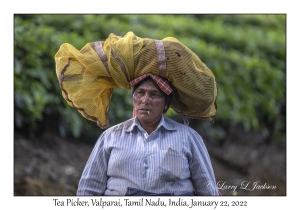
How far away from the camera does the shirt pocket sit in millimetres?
3826

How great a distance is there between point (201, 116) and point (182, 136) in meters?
0.37

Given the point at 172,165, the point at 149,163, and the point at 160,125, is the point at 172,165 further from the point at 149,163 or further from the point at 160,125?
the point at 160,125

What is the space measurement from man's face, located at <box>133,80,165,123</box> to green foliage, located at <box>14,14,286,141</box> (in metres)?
2.89

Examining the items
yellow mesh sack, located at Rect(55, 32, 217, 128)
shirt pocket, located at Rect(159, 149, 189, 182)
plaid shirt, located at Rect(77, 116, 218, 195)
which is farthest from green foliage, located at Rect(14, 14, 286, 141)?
shirt pocket, located at Rect(159, 149, 189, 182)

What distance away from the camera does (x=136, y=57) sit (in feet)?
13.1

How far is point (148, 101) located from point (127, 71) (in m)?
0.26

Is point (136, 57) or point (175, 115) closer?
point (136, 57)

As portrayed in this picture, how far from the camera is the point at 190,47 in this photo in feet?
29.3

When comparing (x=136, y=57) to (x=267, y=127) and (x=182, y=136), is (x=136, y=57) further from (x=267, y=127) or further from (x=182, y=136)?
(x=267, y=127)

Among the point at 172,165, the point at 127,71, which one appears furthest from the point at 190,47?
the point at 172,165

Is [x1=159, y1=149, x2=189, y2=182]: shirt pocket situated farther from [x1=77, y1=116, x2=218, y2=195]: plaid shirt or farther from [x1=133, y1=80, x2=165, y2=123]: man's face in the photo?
[x1=133, y1=80, x2=165, y2=123]: man's face

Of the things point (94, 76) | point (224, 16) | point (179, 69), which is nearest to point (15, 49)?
point (94, 76)

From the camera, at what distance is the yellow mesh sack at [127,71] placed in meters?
3.97

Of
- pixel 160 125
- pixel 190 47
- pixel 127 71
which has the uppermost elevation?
pixel 190 47
